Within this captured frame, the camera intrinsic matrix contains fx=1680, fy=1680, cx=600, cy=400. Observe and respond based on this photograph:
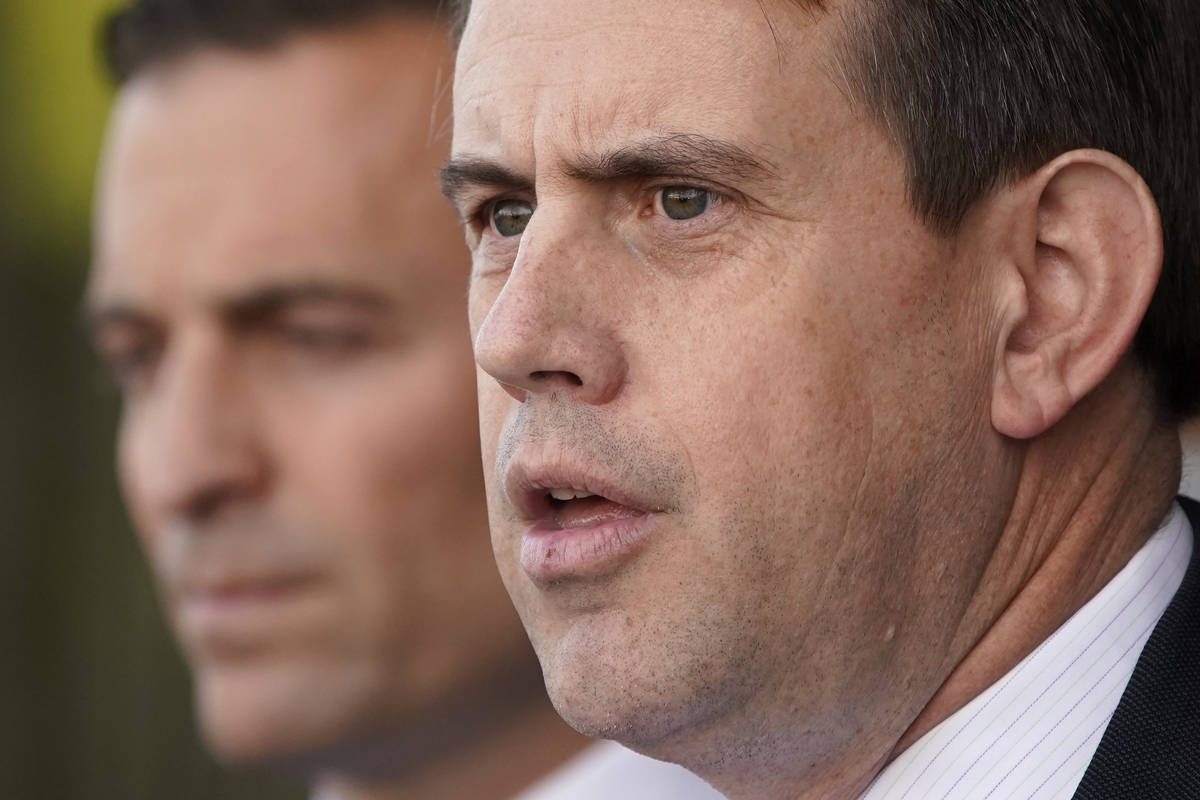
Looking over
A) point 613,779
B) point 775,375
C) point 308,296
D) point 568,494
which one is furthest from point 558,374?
point 613,779

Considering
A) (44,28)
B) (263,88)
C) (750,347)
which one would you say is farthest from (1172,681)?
(44,28)

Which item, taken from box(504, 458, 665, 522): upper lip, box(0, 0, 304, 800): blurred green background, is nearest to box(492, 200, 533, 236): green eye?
box(504, 458, 665, 522): upper lip

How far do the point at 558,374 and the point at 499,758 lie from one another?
6.14ft

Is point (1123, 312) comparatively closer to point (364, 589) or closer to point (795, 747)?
point (795, 747)

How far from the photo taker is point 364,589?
12.0ft

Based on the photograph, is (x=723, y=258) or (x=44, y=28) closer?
(x=723, y=258)

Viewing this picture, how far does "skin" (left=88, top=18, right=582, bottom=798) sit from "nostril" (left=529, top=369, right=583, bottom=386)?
144cm

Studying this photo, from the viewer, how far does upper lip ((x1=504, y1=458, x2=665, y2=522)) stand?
2.19 meters

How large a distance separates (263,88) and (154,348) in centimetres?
66

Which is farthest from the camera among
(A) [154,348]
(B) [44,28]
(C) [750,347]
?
(B) [44,28]

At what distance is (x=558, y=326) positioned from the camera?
2191 millimetres

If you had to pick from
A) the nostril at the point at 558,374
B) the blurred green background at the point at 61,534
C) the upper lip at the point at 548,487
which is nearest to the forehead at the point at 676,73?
the nostril at the point at 558,374

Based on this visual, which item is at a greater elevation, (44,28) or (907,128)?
(44,28)

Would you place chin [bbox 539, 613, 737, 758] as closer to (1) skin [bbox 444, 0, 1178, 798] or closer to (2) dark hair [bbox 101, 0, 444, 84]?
(1) skin [bbox 444, 0, 1178, 798]
